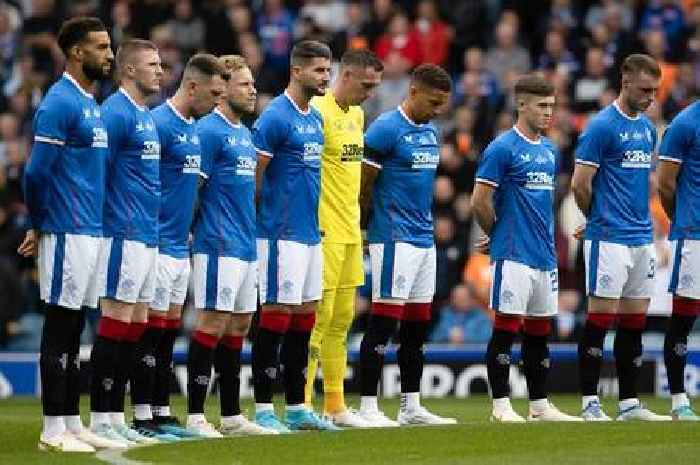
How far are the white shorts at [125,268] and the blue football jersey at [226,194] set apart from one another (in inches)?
34.5

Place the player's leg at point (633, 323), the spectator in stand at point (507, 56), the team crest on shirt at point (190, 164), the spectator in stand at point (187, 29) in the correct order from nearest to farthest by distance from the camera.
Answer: the team crest on shirt at point (190, 164), the player's leg at point (633, 323), the spectator in stand at point (507, 56), the spectator in stand at point (187, 29)

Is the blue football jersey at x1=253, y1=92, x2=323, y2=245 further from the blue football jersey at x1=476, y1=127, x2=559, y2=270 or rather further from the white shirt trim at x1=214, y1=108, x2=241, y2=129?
the blue football jersey at x1=476, y1=127, x2=559, y2=270

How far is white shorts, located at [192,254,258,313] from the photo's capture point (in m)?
14.8

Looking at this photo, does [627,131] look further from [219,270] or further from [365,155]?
[219,270]

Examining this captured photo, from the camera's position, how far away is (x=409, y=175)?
1614 centimetres

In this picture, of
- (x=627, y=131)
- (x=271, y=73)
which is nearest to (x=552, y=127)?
(x=271, y=73)

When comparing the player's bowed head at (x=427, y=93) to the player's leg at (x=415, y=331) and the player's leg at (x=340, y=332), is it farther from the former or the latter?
the player's leg at (x=340, y=332)

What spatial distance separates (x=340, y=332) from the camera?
16.0 m

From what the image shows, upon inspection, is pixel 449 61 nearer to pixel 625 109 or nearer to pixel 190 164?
pixel 625 109

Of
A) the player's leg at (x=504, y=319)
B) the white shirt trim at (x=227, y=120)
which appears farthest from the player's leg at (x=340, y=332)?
the white shirt trim at (x=227, y=120)

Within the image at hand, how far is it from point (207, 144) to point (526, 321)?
117 inches

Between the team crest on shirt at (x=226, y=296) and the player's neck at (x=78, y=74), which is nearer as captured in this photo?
the player's neck at (x=78, y=74)

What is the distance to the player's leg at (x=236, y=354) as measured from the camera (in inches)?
590

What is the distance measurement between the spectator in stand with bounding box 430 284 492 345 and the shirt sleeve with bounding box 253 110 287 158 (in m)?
6.51
